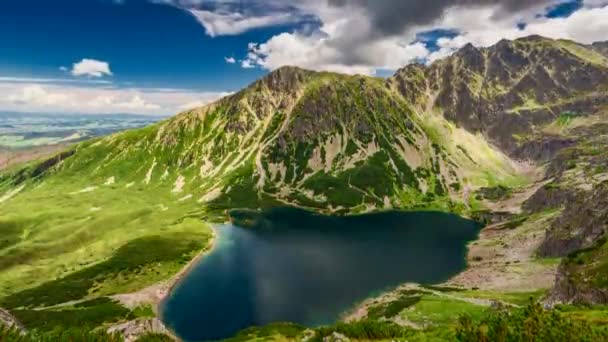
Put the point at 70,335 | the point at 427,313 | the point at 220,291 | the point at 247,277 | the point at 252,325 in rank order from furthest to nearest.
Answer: the point at 247,277
the point at 220,291
the point at 252,325
the point at 427,313
the point at 70,335

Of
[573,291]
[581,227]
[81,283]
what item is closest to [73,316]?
[81,283]

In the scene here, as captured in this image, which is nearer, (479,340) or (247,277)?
(479,340)

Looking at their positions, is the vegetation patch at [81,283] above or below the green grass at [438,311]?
below

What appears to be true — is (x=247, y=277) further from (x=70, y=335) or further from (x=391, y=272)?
(x=70, y=335)

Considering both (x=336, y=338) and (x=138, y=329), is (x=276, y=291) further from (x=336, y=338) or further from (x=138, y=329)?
(x=336, y=338)

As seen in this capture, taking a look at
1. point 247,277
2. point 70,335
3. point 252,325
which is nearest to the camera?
point 70,335

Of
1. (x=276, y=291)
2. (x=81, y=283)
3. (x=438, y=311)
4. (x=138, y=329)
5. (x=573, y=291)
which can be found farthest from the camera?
(x=81, y=283)

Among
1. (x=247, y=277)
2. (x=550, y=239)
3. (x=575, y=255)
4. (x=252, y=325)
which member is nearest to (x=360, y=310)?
(x=252, y=325)

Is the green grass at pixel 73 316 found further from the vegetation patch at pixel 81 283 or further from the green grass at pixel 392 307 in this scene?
the green grass at pixel 392 307

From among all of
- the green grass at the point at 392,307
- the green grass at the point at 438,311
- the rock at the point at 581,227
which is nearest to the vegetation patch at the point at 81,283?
the green grass at the point at 392,307

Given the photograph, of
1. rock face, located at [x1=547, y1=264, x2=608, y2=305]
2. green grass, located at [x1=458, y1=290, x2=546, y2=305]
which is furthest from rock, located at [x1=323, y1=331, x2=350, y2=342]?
green grass, located at [x1=458, y1=290, x2=546, y2=305]

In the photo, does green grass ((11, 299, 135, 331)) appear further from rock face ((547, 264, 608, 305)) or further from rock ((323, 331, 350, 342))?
rock face ((547, 264, 608, 305))
